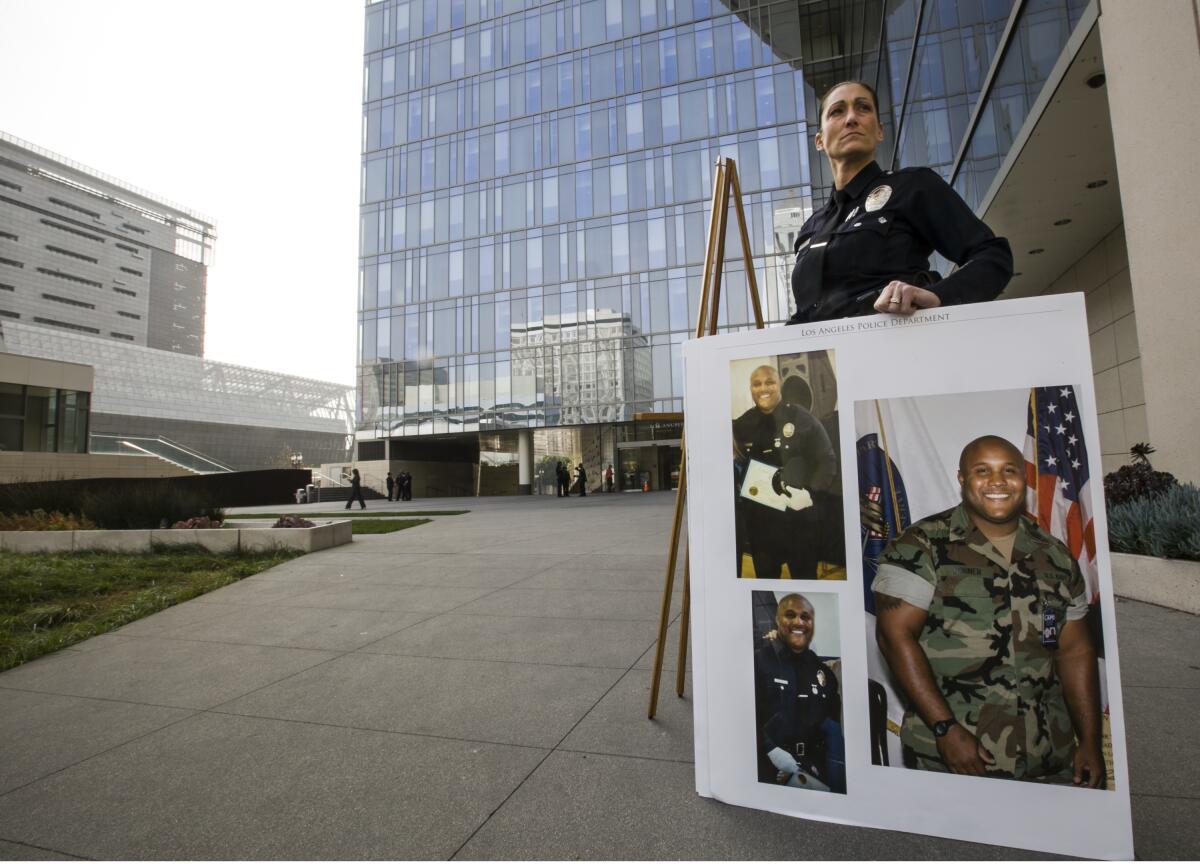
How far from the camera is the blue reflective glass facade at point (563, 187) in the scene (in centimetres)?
3456

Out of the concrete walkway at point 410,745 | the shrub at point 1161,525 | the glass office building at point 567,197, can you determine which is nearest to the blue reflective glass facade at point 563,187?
the glass office building at point 567,197

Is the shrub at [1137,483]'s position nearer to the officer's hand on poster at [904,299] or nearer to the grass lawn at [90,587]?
the officer's hand on poster at [904,299]

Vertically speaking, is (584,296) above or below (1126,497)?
above

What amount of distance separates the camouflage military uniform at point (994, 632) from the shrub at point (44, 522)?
42.3 ft

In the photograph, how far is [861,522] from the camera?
1767mm

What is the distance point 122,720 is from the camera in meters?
3.24

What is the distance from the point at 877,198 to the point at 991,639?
4.73ft

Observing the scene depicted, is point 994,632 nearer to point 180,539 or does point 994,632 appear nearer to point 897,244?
point 897,244

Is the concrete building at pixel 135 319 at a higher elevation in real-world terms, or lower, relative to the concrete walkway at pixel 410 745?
higher

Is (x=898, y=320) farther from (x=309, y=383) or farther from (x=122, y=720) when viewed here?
(x=309, y=383)

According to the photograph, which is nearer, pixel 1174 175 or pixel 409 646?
pixel 409 646

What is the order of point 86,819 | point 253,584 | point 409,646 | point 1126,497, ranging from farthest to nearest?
point 253,584
point 1126,497
point 409,646
point 86,819

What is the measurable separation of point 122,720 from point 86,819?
1187 millimetres

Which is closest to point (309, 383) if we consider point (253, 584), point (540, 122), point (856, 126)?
point (540, 122)
